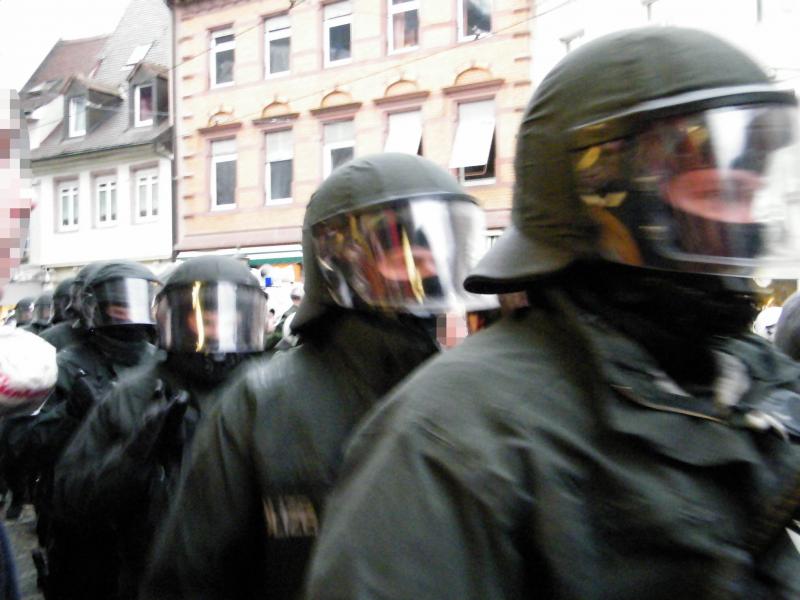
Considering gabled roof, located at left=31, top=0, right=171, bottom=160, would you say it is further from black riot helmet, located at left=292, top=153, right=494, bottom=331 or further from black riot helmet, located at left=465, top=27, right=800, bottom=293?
black riot helmet, located at left=465, top=27, right=800, bottom=293

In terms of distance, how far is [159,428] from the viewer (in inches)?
110

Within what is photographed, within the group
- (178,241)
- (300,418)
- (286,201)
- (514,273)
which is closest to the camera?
(514,273)

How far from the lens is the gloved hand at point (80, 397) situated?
3844mm

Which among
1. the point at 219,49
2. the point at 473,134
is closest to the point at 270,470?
the point at 473,134

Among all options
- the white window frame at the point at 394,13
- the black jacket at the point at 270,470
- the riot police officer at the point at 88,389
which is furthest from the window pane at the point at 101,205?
the black jacket at the point at 270,470

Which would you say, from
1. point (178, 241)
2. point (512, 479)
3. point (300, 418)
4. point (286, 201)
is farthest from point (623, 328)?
point (178, 241)

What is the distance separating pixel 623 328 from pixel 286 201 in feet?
54.3

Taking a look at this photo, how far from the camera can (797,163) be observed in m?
1.33

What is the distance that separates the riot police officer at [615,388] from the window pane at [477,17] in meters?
14.6

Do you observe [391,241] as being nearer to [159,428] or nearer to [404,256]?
[404,256]

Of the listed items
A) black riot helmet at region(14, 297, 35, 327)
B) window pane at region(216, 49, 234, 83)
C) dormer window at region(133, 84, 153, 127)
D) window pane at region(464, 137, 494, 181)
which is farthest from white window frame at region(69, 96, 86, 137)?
window pane at region(464, 137, 494, 181)

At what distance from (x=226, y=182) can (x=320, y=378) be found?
1705 centimetres

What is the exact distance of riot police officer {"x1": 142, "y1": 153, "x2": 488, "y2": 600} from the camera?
1.91 meters

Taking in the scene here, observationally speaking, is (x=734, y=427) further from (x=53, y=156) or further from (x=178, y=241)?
(x=53, y=156)
